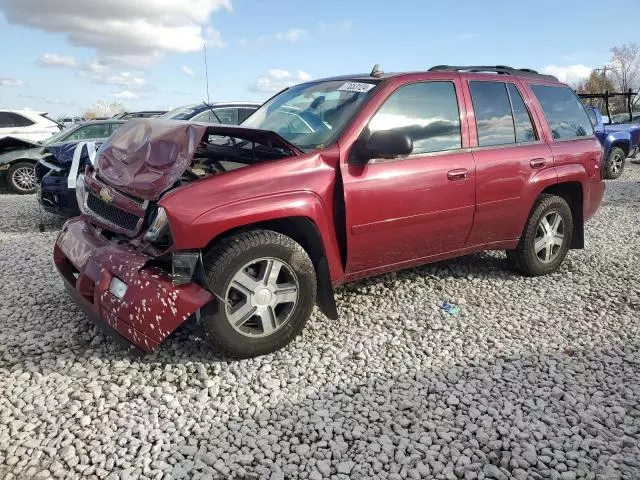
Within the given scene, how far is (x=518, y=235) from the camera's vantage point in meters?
4.71

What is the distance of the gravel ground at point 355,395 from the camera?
96.3 inches

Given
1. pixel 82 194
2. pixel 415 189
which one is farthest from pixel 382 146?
pixel 82 194

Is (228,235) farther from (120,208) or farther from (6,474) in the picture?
(6,474)

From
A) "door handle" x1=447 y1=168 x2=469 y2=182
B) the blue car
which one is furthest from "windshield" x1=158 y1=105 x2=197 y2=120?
"door handle" x1=447 y1=168 x2=469 y2=182

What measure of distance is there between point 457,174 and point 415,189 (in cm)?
44

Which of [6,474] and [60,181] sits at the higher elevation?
[60,181]

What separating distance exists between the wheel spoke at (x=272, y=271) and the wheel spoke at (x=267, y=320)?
0.56 feet

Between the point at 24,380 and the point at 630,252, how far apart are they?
243 inches

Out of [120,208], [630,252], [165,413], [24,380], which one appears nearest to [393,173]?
[120,208]

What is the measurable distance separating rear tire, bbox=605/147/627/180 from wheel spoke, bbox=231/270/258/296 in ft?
39.3

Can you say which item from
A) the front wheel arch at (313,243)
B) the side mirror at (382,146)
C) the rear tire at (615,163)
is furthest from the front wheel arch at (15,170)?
the rear tire at (615,163)

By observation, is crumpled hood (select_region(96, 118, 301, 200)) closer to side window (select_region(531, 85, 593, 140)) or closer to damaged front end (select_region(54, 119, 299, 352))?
damaged front end (select_region(54, 119, 299, 352))

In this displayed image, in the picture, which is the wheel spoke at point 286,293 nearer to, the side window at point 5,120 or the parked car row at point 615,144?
the parked car row at point 615,144

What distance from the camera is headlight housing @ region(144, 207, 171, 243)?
2984mm
